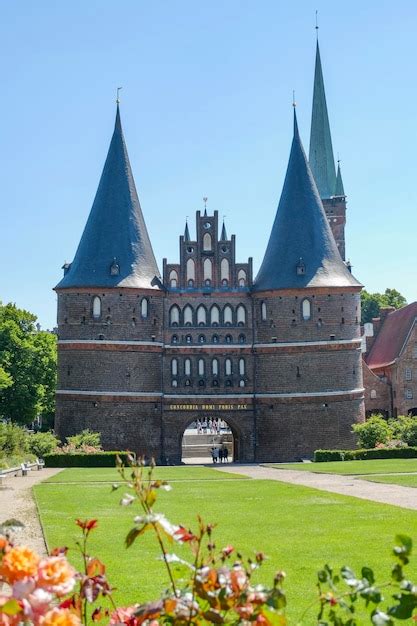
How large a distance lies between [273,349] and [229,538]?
117 ft

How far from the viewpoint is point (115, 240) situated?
49.3 m

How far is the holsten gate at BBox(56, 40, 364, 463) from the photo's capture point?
48.2m

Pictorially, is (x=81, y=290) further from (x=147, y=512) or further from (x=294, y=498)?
(x=147, y=512)

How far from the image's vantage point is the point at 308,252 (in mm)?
49938

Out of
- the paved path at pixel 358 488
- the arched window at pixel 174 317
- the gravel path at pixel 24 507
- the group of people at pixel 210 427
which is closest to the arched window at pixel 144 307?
the arched window at pixel 174 317

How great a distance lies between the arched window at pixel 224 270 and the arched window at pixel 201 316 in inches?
81.6

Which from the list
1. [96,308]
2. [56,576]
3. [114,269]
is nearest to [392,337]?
[114,269]

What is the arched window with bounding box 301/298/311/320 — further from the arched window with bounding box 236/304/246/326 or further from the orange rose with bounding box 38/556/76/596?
the orange rose with bounding box 38/556/76/596

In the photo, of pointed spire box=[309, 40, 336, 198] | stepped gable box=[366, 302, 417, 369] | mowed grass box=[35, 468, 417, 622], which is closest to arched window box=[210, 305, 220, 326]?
stepped gable box=[366, 302, 417, 369]

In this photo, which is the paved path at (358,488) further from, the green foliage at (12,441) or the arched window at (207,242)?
the arched window at (207,242)

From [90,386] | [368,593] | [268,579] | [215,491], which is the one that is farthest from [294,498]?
[90,386]

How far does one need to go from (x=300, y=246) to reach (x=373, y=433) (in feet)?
38.2

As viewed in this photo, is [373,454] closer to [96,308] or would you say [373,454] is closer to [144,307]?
[144,307]

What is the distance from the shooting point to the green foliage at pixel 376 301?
300ft
